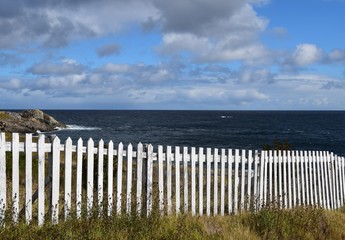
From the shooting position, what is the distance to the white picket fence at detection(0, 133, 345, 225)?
23.3 feet

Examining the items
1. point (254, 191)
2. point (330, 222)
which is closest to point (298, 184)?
point (254, 191)

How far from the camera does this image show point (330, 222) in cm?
880

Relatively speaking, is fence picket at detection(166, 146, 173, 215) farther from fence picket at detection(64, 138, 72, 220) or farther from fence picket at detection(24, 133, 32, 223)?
fence picket at detection(24, 133, 32, 223)

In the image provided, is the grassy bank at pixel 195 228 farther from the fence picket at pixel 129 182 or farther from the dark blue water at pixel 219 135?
the dark blue water at pixel 219 135

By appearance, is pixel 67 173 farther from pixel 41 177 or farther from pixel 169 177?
pixel 169 177

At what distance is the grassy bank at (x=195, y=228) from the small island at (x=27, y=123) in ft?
200

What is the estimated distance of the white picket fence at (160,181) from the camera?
7.11 metres

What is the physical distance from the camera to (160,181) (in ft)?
28.5

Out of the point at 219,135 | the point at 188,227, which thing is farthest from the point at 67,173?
the point at 219,135

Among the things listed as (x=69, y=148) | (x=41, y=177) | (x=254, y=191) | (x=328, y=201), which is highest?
(x=69, y=148)

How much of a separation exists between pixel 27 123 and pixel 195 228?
70324 mm

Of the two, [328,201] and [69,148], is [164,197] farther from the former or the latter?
[328,201]

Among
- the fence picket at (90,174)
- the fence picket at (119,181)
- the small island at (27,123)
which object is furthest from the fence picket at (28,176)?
the small island at (27,123)

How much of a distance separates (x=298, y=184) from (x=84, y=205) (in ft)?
22.6
